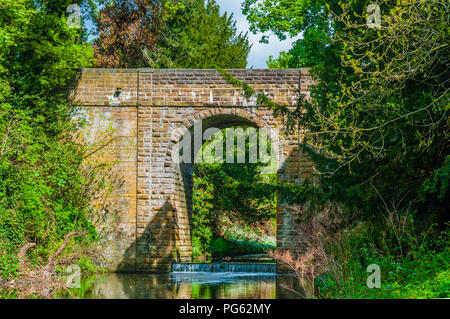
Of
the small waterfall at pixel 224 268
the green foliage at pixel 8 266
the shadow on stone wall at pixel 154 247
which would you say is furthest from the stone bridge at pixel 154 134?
Answer: the green foliage at pixel 8 266

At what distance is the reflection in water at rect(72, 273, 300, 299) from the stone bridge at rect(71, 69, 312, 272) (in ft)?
4.30

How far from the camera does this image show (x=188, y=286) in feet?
44.5

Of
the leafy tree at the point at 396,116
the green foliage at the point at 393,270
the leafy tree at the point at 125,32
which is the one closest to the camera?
the green foliage at the point at 393,270

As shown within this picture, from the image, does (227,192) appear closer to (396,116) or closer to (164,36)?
(164,36)

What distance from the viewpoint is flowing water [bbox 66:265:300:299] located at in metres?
11.7

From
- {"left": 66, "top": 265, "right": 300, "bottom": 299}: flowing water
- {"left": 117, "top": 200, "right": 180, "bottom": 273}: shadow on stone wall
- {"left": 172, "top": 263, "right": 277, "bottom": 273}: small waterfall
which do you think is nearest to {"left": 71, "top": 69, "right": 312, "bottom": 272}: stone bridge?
{"left": 117, "top": 200, "right": 180, "bottom": 273}: shadow on stone wall

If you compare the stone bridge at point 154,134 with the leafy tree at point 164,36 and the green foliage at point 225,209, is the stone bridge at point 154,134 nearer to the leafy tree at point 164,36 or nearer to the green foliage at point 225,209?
the green foliage at point 225,209

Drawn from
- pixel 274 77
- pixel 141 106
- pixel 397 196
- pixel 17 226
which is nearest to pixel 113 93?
pixel 141 106

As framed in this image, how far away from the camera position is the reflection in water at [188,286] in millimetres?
11719

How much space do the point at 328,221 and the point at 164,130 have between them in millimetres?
7165

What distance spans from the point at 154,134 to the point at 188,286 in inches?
212

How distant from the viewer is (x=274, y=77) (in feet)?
56.9

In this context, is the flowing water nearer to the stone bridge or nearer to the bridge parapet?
the stone bridge

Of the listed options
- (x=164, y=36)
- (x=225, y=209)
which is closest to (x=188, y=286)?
(x=225, y=209)
